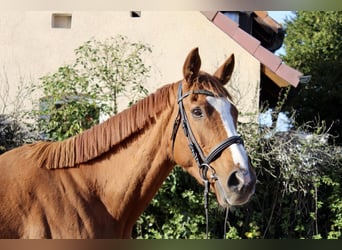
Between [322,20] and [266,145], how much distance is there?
33.9 ft

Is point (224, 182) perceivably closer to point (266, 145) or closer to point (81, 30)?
point (266, 145)

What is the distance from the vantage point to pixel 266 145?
562cm

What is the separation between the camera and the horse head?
2367 mm

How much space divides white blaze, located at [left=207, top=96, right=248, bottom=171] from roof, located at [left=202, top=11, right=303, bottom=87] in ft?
15.7

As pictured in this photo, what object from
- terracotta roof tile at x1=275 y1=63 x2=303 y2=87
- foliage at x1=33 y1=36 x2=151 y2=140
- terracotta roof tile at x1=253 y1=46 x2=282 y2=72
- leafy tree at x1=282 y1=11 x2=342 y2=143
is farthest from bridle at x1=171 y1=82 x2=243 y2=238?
leafy tree at x1=282 y1=11 x2=342 y2=143

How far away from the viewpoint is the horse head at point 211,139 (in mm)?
2367

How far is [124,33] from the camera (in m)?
7.91

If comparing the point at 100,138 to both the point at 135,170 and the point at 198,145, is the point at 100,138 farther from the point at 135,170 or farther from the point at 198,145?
the point at 198,145

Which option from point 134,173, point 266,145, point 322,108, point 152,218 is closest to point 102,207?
point 134,173

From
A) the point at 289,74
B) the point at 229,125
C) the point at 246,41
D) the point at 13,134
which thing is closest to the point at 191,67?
the point at 229,125

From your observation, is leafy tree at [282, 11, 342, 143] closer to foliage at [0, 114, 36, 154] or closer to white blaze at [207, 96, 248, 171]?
foliage at [0, 114, 36, 154]

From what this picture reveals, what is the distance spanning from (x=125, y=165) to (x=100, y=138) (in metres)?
0.20

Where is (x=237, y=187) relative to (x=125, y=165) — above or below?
above
